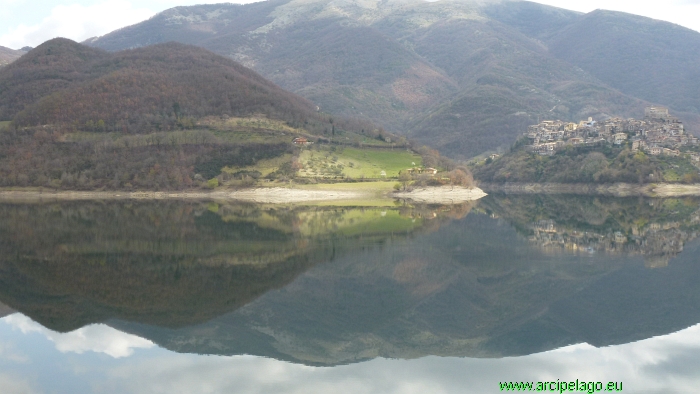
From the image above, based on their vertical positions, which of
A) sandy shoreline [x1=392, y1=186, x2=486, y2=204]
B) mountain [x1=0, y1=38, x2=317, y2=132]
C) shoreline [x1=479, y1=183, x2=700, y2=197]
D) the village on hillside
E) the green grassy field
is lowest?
shoreline [x1=479, y1=183, x2=700, y2=197]

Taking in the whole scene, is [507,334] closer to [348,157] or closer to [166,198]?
[166,198]

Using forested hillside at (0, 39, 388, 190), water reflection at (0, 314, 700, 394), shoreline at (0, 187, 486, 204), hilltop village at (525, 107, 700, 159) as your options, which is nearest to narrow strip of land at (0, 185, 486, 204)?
shoreline at (0, 187, 486, 204)

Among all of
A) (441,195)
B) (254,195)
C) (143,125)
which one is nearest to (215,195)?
(254,195)

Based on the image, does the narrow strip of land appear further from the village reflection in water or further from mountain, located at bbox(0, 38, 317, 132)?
the village reflection in water

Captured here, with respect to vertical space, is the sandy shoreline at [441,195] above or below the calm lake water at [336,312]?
below

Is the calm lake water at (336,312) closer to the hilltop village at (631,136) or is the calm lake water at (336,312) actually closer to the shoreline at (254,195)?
the shoreline at (254,195)

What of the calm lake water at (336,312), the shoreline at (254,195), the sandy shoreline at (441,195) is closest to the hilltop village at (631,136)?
the sandy shoreline at (441,195)
